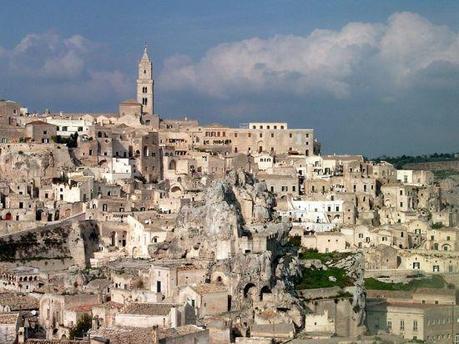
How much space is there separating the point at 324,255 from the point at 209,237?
6280 millimetres

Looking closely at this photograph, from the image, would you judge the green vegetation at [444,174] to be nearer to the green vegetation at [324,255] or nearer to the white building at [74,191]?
the green vegetation at [324,255]

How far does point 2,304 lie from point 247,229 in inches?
327

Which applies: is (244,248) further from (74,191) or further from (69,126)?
(69,126)

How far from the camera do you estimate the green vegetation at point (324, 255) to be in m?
39.5

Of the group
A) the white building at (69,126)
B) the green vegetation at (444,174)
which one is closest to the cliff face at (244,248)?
the green vegetation at (444,174)

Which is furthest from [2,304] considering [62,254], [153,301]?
[62,254]

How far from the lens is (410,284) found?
1436 inches

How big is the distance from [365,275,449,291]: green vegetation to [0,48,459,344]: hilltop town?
11 cm

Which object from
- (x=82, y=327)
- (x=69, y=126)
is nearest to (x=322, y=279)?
(x=82, y=327)

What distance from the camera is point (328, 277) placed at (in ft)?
122

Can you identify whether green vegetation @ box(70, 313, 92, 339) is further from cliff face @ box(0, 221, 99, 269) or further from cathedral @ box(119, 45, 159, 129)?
cathedral @ box(119, 45, 159, 129)

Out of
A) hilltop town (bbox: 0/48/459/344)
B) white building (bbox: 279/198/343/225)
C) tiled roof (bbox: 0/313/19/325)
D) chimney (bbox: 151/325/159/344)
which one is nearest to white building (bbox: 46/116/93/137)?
hilltop town (bbox: 0/48/459/344)

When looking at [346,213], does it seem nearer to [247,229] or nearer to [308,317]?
[247,229]

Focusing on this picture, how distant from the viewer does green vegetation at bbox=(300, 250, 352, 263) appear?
39500mm
